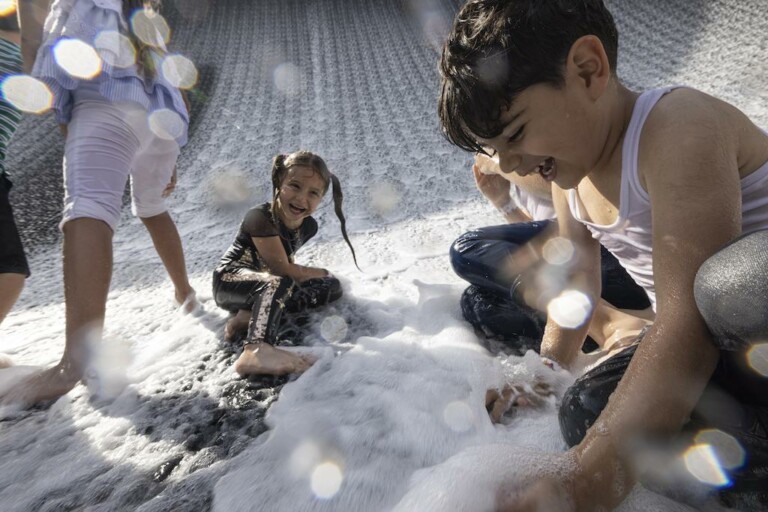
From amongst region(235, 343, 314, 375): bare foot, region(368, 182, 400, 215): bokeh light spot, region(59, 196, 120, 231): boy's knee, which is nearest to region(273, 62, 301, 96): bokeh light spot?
region(368, 182, 400, 215): bokeh light spot

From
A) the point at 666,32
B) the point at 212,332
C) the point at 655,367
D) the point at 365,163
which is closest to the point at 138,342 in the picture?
the point at 212,332

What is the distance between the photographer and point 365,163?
124 inches

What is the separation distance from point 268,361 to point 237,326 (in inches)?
11.9

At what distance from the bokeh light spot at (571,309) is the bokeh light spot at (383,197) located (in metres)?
1.50

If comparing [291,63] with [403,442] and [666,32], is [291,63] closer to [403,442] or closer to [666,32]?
[666,32]

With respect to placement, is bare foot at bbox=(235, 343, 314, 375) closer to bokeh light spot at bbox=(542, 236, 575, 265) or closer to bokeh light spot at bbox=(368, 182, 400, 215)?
bokeh light spot at bbox=(542, 236, 575, 265)

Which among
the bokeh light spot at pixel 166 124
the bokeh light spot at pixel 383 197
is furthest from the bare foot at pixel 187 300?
the bokeh light spot at pixel 383 197

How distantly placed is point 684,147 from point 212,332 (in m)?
1.51

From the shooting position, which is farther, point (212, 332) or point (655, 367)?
point (212, 332)

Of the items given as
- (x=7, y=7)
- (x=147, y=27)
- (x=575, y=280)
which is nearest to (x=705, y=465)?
(x=575, y=280)

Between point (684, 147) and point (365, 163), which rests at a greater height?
point (684, 147)

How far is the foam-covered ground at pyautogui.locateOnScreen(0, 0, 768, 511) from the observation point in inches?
37.7

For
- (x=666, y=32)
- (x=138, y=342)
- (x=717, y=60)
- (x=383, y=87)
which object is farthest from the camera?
(x=383, y=87)

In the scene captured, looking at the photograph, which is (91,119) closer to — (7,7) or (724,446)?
(7,7)
